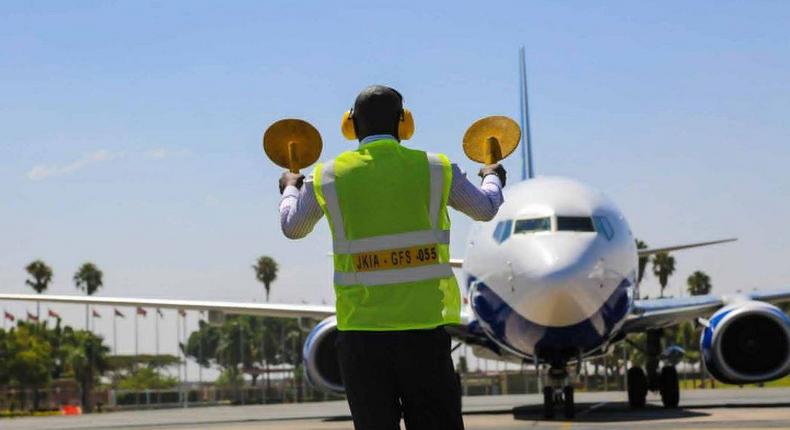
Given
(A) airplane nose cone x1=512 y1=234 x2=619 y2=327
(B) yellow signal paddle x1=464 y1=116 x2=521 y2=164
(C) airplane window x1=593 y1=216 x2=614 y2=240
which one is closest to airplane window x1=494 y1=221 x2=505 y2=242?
(A) airplane nose cone x1=512 y1=234 x2=619 y2=327

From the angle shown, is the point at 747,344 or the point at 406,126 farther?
the point at 747,344

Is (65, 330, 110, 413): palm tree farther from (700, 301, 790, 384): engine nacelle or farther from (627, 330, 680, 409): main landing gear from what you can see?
(700, 301, 790, 384): engine nacelle

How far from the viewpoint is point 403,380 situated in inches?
159

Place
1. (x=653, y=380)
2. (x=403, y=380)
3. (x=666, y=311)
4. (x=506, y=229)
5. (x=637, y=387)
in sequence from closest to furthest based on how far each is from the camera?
(x=403, y=380), (x=506, y=229), (x=666, y=311), (x=637, y=387), (x=653, y=380)

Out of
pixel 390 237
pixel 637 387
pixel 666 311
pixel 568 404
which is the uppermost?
pixel 666 311

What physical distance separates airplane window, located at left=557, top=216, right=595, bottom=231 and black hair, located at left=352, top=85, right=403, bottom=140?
11.6 m

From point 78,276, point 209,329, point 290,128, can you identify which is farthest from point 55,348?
point 290,128

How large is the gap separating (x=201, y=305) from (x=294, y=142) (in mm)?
17816

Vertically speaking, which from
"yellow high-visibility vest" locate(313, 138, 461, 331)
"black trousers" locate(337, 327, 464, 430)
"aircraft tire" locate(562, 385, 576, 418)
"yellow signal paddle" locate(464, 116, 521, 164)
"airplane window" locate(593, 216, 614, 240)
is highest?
"airplane window" locate(593, 216, 614, 240)

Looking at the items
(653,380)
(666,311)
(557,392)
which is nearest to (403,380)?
(557,392)

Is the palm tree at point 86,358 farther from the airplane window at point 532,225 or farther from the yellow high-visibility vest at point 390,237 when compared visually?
the yellow high-visibility vest at point 390,237

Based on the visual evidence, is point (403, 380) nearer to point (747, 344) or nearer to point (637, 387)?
point (747, 344)

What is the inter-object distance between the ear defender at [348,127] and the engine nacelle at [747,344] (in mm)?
14088

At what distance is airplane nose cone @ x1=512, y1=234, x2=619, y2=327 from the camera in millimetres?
14773
